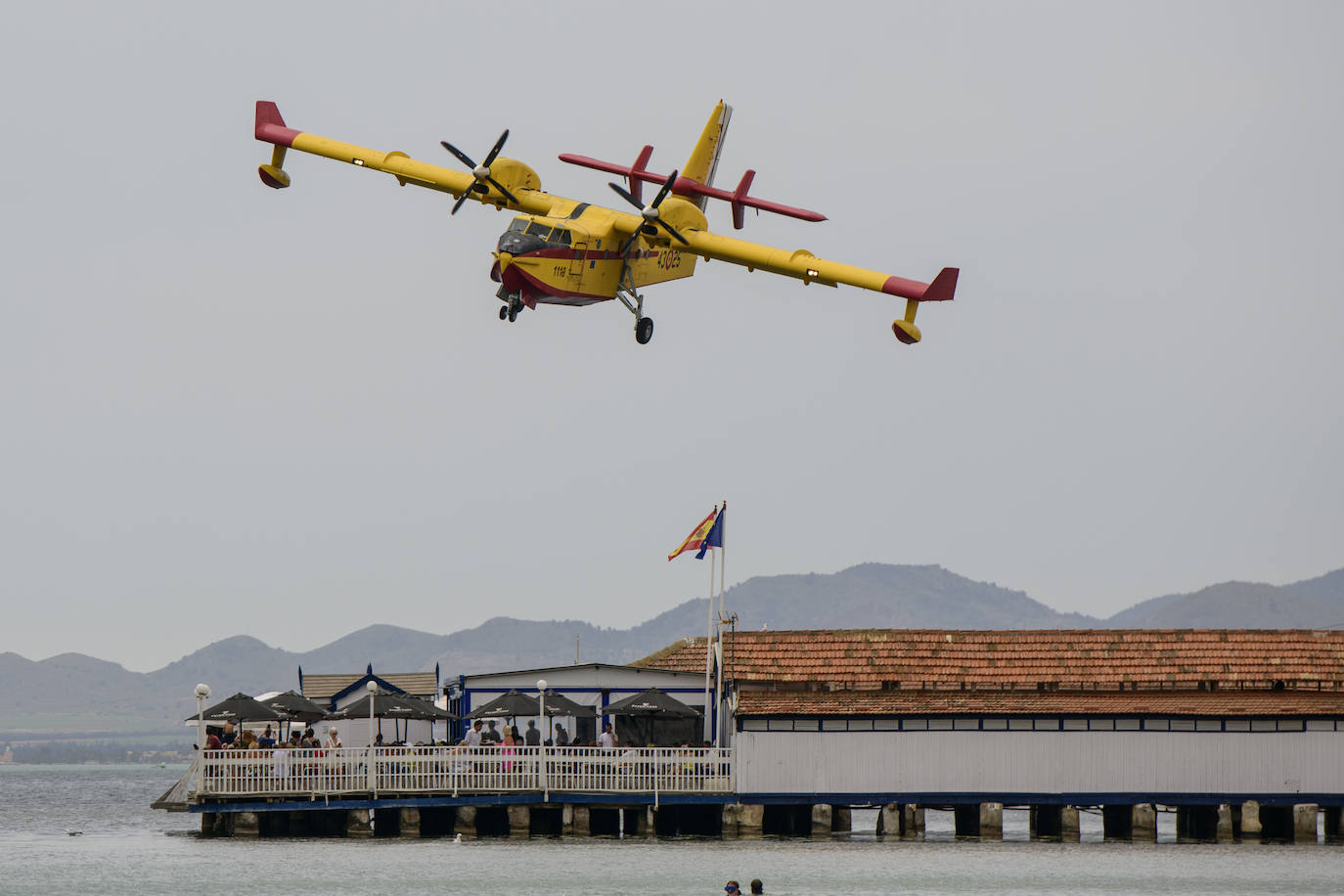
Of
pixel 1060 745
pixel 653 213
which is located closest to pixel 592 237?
pixel 653 213

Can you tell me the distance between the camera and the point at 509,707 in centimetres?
4706

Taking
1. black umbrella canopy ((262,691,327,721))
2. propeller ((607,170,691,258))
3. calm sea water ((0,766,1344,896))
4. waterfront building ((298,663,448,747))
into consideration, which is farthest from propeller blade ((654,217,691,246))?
black umbrella canopy ((262,691,327,721))

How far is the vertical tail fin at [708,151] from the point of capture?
188 ft

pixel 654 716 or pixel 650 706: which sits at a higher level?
pixel 650 706

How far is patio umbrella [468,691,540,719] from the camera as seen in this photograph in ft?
154

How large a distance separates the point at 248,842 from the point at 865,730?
47.3ft

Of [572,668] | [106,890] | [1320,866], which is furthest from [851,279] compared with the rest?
[106,890]

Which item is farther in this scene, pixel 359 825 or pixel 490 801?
pixel 359 825

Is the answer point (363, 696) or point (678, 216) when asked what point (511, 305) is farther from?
point (363, 696)

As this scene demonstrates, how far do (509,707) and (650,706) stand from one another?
3403 mm

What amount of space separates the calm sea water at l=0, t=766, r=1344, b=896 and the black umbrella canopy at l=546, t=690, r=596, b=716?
10.4 feet

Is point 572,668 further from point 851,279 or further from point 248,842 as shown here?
point 851,279

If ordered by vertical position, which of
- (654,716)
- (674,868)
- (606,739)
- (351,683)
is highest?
(351,683)

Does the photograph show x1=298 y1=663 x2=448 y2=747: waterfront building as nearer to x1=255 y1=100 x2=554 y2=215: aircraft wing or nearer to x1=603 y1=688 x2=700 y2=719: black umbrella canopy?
x1=603 y1=688 x2=700 y2=719: black umbrella canopy
